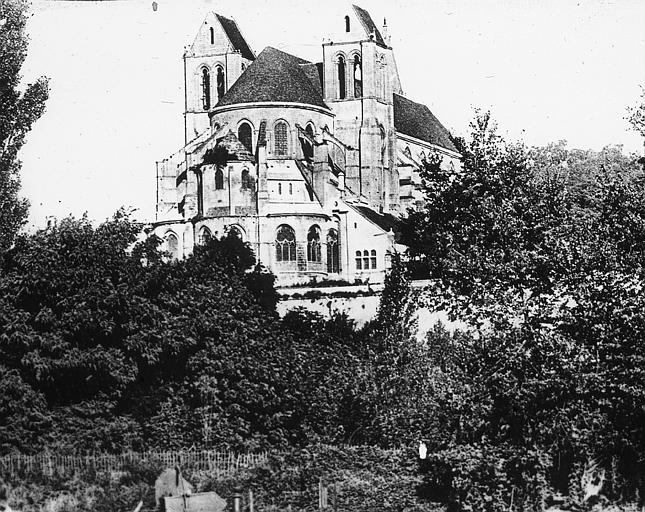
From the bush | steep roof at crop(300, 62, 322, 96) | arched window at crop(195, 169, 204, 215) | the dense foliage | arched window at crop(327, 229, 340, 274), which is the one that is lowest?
the bush

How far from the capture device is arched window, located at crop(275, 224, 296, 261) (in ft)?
137

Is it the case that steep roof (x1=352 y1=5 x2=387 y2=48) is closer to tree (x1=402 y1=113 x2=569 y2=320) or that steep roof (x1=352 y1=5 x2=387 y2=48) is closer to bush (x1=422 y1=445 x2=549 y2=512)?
tree (x1=402 y1=113 x2=569 y2=320)

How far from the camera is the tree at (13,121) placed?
2453 cm

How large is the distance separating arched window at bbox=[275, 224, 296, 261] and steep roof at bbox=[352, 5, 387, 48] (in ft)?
39.4

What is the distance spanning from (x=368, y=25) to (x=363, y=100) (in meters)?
3.56

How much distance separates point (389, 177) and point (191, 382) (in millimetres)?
30151

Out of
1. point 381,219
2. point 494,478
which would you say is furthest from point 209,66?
point 494,478

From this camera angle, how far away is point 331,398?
23.3 m

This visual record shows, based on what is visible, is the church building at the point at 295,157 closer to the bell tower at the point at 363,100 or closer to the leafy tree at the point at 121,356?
the bell tower at the point at 363,100

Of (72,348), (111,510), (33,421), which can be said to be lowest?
(111,510)

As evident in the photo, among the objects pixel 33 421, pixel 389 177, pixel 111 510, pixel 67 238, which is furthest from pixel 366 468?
pixel 389 177

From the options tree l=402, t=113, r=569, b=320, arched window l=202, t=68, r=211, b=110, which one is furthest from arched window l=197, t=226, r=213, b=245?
tree l=402, t=113, r=569, b=320

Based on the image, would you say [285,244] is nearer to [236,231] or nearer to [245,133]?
[236,231]

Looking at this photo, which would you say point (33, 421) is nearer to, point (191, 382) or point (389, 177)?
point (191, 382)
